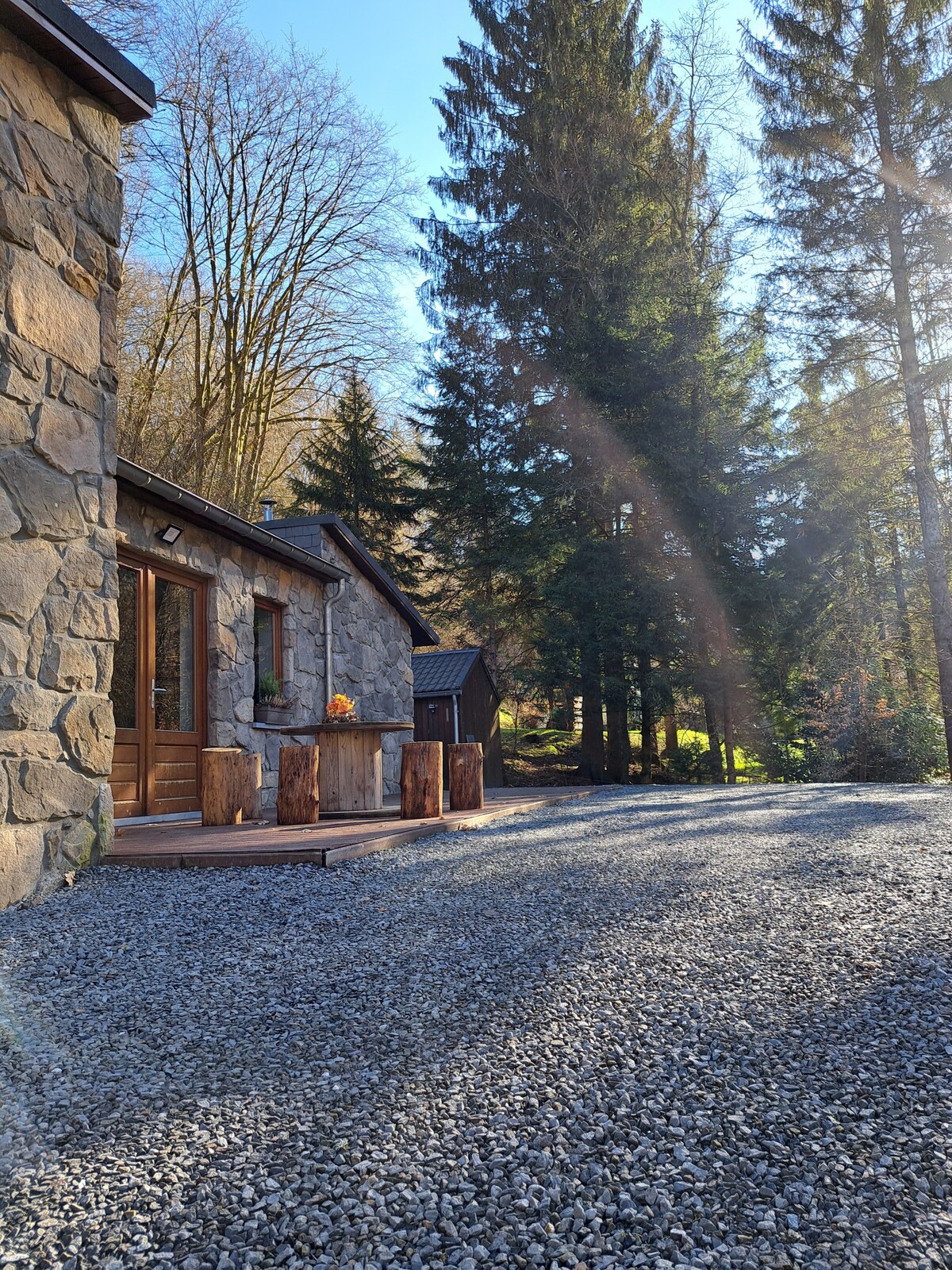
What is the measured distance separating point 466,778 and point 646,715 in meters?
9.80

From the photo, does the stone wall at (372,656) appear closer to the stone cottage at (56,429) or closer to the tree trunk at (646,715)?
the tree trunk at (646,715)

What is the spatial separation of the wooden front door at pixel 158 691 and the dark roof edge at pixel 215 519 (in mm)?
531

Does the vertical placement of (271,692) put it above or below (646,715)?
above

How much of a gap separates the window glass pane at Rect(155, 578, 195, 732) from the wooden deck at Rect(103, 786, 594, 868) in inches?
39.7

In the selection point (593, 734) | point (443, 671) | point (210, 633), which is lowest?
point (593, 734)

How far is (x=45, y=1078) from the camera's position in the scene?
206 cm

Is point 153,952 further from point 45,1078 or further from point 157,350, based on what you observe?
point 157,350

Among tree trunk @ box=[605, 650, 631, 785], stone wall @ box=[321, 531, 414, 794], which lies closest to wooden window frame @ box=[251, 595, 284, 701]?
stone wall @ box=[321, 531, 414, 794]

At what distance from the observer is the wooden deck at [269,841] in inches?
178

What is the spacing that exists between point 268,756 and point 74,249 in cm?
533

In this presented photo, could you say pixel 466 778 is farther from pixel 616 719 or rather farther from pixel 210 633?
pixel 616 719

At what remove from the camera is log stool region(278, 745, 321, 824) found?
616 centimetres

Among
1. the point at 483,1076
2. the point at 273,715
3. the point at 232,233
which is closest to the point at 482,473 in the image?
the point at 232,233

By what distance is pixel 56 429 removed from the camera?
13.8 feet
